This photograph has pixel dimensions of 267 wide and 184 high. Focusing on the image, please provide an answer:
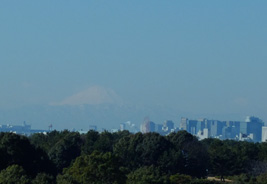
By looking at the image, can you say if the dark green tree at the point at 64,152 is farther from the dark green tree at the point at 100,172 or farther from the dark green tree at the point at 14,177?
the dark green tree at the point at 14,177

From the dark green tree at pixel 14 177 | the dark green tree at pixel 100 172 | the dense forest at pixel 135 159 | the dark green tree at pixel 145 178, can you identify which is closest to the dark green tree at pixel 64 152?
the dense forest at pixel 135 159

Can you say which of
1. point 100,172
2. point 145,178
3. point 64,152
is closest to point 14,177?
point 100,172

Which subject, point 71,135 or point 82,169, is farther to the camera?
point 71,135

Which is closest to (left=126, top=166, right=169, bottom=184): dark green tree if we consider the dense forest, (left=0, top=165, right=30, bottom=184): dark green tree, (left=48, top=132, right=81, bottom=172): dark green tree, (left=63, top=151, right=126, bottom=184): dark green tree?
the dense forest

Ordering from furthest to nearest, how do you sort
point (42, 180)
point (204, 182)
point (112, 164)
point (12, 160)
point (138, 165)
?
point (138, 165), point (204, 182), point (12, 160), point (112, 164), point (42, 180)

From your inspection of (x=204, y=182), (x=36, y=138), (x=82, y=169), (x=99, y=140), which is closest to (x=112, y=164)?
(x=82, y=169)

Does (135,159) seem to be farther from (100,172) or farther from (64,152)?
(100,172)

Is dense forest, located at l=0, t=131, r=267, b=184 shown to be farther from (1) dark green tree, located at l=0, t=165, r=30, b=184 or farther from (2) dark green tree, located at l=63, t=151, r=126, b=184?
(1) dark green tree, located at l=0, t=165, r=30, b=184

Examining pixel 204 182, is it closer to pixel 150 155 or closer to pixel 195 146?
pixel 150 155
